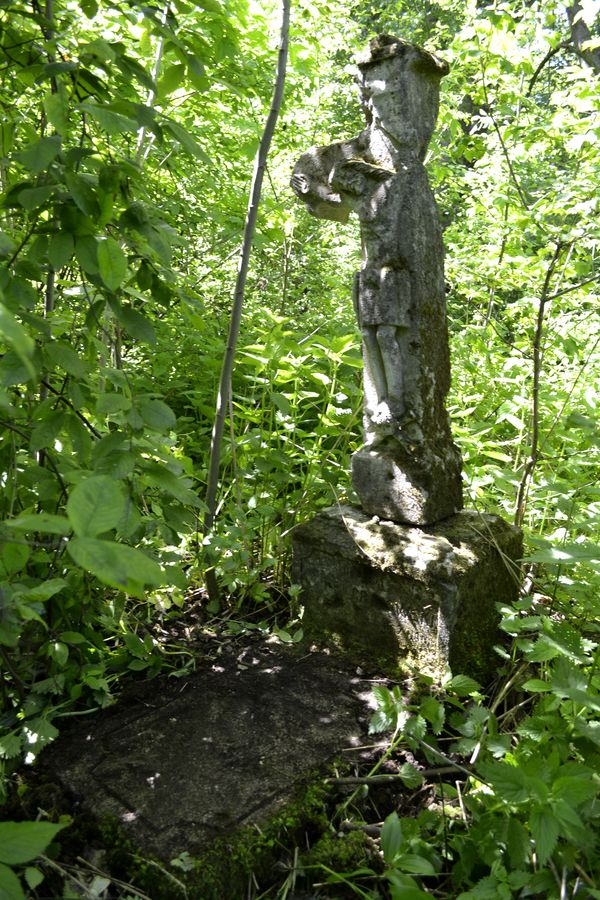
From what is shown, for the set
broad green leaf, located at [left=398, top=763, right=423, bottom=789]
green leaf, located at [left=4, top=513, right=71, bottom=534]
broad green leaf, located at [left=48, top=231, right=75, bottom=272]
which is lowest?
broad green leaf, located at [left=398, top=763, right=423, bottom=789]

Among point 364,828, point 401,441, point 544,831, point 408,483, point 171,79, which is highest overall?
point 171,79

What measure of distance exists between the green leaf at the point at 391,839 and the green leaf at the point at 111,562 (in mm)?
1139

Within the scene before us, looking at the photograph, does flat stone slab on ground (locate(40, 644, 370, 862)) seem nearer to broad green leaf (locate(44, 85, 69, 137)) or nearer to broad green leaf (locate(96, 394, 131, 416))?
broad green leaf (locate(96, 394, 131, 416))

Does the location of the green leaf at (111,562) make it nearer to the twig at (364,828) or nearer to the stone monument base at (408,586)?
the twig at (364,828)

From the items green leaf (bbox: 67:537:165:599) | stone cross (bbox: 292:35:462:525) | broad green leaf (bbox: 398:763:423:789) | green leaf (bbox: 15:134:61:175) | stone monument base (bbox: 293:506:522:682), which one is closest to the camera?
green leaf (bbox: 67:537:165:599)

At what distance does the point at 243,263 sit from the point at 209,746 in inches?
72.0

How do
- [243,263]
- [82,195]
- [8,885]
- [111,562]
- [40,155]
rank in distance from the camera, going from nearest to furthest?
[111,562] < [8,885] < [40,155] < [82,195] < [243,263]

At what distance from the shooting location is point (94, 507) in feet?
3.01

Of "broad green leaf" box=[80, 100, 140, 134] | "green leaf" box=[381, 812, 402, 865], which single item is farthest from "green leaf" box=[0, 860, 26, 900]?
"broad green leaf" box=[80, 100, 140, 134]

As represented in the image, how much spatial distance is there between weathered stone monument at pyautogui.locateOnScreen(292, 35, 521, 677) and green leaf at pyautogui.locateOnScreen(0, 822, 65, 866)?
1694 millimetres

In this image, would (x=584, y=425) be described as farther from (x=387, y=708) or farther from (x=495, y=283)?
(x=495, y=283)

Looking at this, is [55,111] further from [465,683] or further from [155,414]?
[465,683]

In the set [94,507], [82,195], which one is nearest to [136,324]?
[82,195]

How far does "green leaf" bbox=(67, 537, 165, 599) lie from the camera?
815mm
